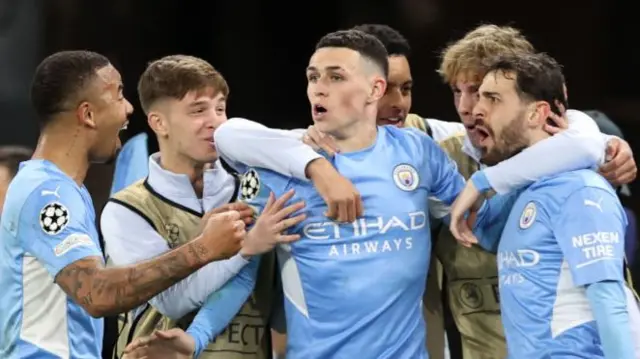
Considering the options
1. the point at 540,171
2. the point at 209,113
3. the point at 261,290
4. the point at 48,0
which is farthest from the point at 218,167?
the point at 48,0

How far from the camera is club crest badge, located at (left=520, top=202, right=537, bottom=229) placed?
2.88 m

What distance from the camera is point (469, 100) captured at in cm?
334

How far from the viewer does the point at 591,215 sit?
2.78 metres

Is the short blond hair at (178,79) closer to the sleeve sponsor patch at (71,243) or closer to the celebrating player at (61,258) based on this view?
the celebrating player at (61,258)

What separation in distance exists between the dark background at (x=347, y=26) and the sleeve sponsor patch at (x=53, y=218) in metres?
2.15

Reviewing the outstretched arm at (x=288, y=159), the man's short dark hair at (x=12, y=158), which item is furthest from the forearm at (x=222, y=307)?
the man's short dark hair at (x=12, y=158)

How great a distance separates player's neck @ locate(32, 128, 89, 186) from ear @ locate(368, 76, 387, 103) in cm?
74

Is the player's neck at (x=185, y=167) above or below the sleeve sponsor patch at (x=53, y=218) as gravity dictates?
above

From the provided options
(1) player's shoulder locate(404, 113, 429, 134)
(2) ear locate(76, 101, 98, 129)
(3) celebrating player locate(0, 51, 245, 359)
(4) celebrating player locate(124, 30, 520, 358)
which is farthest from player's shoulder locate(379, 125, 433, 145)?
(2) ear locate(76, 101, 98, 129)

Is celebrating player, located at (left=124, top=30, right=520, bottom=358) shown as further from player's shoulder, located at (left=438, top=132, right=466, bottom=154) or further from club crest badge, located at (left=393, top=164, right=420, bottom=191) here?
player's shoulder, located at (left=438, top=132, right=466, bottom=154)

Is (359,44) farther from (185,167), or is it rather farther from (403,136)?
(185,167)

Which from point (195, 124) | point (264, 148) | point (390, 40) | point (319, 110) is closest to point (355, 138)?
point (319, 110)

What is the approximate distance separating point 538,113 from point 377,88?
1.40ft

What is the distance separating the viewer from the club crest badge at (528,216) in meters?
2.88
